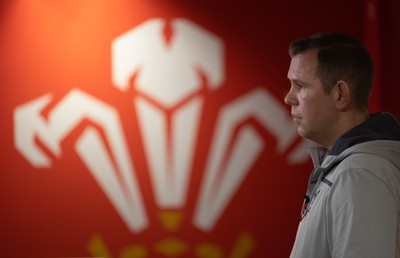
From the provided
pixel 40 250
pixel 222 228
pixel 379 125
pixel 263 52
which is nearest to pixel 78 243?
pixel 40 250

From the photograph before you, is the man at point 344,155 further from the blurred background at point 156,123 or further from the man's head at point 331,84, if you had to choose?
the blurred background at point 156,123

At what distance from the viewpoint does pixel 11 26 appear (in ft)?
9.23

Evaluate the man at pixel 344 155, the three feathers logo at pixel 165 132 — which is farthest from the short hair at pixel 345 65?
the three feathers logo at pixel 165 132

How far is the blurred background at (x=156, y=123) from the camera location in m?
2.80

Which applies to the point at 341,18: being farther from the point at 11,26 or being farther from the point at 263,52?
the point at 11,26

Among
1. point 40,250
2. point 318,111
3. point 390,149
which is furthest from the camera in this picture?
point 40,250

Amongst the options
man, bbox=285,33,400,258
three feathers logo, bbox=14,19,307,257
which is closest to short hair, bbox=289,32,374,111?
man, bbox=285,33,400,258

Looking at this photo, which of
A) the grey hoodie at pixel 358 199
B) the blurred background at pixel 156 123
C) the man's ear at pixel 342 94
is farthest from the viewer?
the blurred background at pixel 156 123

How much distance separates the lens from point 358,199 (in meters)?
1.07

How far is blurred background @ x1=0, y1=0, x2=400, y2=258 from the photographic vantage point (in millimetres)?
2805

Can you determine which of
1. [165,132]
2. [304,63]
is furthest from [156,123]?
[304,63]

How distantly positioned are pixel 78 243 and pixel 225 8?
1.37 meters

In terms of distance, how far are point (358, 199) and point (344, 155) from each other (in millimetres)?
119

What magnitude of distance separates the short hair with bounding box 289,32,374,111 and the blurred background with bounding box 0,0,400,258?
1629mm
